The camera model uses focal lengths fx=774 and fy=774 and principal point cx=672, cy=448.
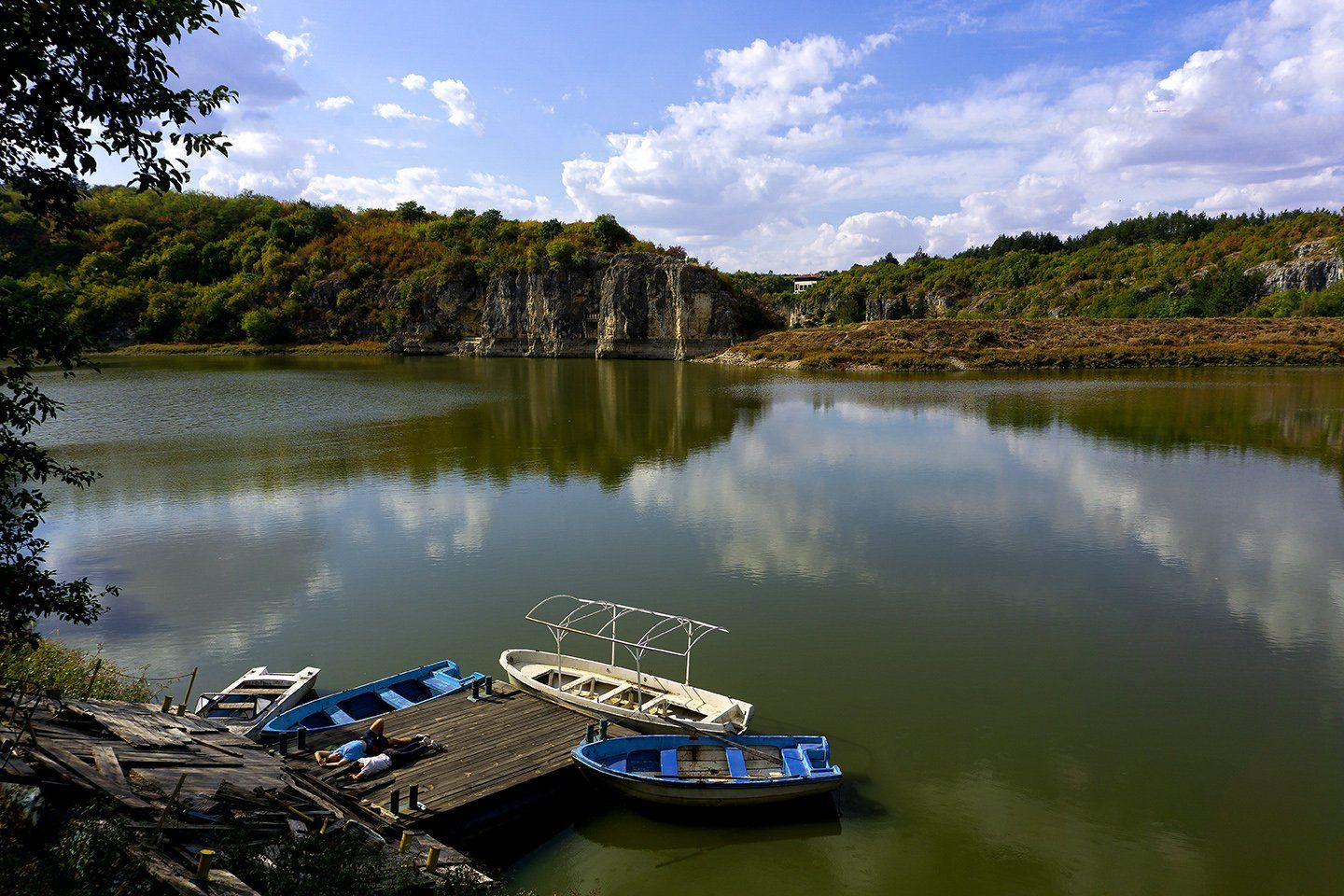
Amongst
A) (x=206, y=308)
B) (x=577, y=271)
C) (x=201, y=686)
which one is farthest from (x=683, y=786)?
(x=206, y=308)

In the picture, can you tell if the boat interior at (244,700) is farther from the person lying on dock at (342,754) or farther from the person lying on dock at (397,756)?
the person lying on dock at (397,756)

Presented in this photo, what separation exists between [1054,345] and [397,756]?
89.7m

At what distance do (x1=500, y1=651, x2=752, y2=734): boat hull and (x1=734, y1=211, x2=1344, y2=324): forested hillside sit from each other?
104 m

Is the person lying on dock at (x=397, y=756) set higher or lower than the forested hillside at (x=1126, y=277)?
lower

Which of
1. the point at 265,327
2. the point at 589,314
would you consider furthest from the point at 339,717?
the point at 265,327

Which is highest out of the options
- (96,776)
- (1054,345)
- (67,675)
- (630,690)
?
(1054,345)

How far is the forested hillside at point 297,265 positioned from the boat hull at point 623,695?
9656 cm

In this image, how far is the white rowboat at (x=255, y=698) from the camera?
12.3 m

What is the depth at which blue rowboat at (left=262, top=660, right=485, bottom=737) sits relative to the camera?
12391 millimetres

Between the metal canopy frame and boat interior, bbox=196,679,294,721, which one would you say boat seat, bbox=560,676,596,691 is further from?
boat interior, bbox=196,679,294,721

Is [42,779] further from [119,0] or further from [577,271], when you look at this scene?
[577,271]

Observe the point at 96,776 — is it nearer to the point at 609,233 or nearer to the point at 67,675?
the point at 67,675

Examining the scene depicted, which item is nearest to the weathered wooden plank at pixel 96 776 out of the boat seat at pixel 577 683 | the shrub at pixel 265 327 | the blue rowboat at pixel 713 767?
the blue rowboat at pixel 713 767

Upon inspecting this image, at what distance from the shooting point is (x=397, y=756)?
11.4 metres
